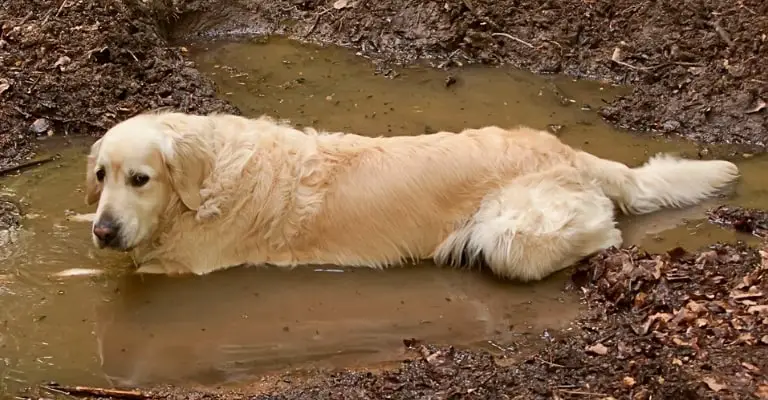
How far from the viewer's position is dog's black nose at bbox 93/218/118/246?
437cm

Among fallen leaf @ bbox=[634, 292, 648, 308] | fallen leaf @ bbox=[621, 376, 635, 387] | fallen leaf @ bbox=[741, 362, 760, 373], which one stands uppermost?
fallen leaf @ bbox=[741, 362, 760, 373]

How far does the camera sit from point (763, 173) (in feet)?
18.4

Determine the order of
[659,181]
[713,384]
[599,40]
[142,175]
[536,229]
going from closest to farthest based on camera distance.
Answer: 1. [713,384]
2. [142,175]
3. [536,229]
4. [659,181]
5. [599,40]

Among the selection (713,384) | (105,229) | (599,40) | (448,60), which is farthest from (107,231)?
(599,40)

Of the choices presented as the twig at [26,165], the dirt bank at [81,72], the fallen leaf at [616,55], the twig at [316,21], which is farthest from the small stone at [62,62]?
the fallen leaf at [616,55]

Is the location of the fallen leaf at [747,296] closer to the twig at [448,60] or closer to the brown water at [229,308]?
the brown water at [229,308]

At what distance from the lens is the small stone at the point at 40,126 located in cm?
625

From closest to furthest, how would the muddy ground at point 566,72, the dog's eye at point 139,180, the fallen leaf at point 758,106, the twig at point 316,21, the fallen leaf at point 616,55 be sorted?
the muddy ground at point 566,72 < the dog's eye at point 139,180 < the fallen leaf at point 758,106 < the fallen leaf at point 616,55 < the twig at point 316,21

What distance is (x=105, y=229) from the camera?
172 inches

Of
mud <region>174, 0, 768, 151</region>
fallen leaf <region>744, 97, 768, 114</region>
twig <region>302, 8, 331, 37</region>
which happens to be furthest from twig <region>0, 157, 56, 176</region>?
fallen leaf <region>744, 97, 768, 114</region>

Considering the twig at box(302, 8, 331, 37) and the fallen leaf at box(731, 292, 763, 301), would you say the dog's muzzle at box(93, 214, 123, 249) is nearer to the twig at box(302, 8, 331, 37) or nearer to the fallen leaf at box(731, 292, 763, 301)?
the fallen leaf at box(731, 292, 763, 301)

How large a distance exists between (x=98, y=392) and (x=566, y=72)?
514 cm

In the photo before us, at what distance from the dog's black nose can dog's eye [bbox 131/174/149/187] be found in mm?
262

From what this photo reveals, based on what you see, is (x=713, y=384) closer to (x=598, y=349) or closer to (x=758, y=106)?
(x=598, y=349)
